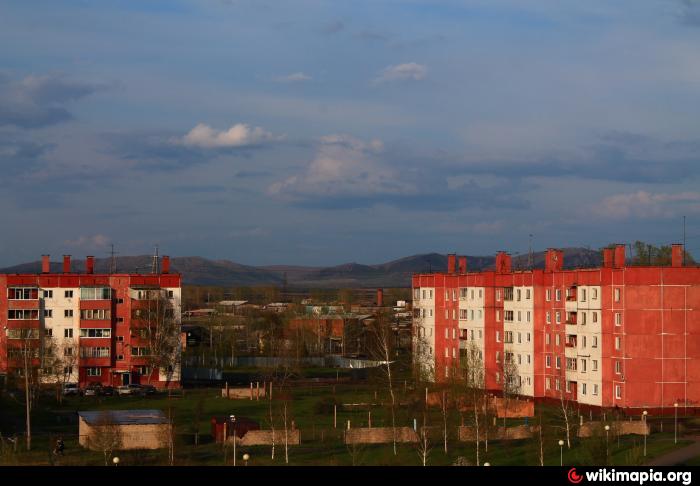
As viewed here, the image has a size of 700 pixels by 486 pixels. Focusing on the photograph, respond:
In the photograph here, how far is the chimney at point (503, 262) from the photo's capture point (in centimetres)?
Answer: 7438

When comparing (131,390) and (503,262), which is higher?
(503,262)

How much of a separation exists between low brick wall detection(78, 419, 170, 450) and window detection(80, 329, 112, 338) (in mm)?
31868

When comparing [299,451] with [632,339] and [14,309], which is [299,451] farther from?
[14,309]

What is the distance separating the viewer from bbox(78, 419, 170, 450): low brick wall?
4097 cm

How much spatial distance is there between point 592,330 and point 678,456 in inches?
764

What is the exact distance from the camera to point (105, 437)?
37.6 metres

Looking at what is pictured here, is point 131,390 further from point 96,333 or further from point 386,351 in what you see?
point 386,351

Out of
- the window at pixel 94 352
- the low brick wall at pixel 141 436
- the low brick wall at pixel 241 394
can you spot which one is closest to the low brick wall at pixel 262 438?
the low brick wall at pixel 141 436

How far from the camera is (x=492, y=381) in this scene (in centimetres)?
6906

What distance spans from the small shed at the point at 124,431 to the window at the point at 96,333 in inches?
1144
